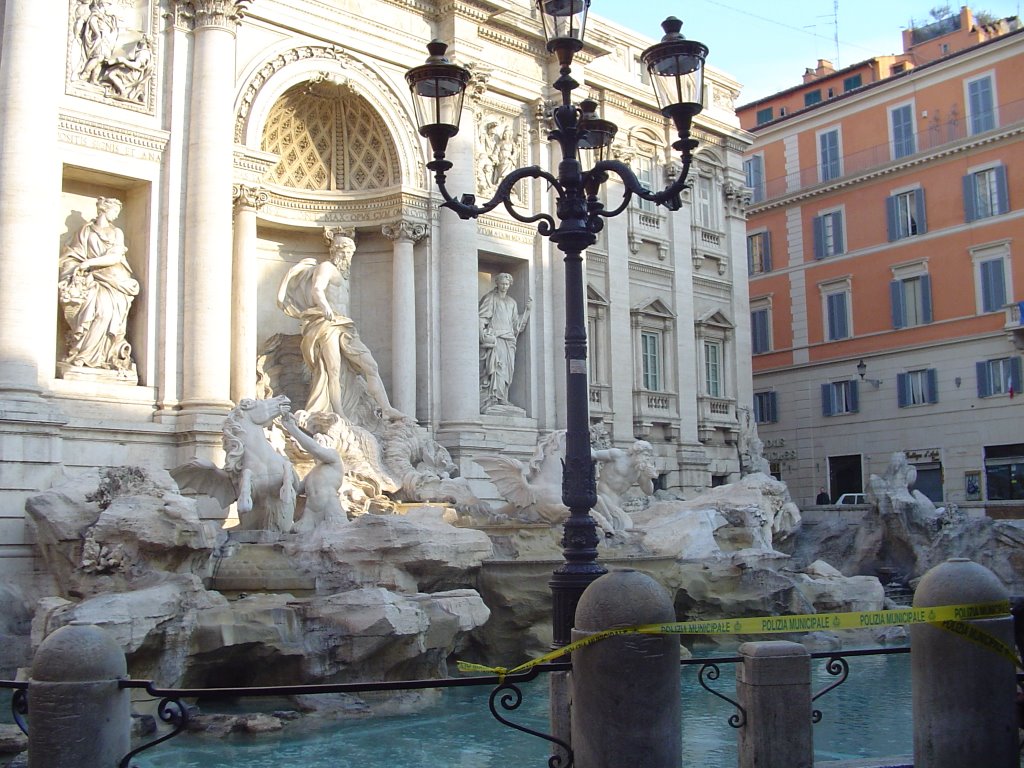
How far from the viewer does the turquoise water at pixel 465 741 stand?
27.8 feet

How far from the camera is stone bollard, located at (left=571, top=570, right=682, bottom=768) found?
4.73 meters

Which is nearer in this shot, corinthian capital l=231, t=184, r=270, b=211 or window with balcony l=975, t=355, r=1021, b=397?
corinthian capital l=231, t=184, r=270, b=211

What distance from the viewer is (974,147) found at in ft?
90.6

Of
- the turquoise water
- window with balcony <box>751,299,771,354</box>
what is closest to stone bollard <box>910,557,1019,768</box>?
the turquoise water

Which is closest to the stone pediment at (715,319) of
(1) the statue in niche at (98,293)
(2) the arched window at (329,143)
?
(2) the arched window at (329,143)

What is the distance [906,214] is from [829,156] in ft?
10.1

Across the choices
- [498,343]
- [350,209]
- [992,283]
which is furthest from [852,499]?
[350,209]

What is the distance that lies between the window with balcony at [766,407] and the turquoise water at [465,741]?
2151 cm

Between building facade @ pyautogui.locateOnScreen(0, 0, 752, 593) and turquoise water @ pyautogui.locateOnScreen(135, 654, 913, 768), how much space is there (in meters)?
5.58

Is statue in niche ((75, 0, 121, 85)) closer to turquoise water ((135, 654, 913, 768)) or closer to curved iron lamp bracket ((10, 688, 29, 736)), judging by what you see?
turquoise water ((135, 654, 913, 768))

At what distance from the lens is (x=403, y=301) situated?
18.8 meters

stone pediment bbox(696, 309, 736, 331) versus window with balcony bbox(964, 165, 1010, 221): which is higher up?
window with balcony bbox(964, 165, 1010, 221)

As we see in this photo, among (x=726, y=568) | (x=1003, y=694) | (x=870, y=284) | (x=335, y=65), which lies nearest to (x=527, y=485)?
(x=726, y=568)

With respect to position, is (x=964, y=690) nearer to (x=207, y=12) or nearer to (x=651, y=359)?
(x=207, y=12)
